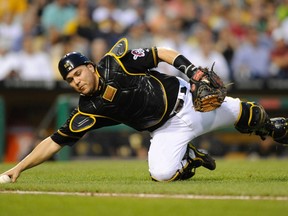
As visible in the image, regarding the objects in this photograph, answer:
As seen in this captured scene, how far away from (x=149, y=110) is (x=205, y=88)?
2.18ft

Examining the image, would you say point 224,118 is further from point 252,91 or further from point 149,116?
point 252,91

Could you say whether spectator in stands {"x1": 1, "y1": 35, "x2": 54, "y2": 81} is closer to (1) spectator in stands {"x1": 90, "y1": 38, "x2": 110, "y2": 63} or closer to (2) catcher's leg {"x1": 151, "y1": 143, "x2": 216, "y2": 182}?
(1) spectator in stands {"x1": 90, "y1": 38, "x2": 110, "y2": 63}

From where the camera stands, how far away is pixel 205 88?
6.65 meters

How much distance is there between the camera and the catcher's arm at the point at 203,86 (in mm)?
6664

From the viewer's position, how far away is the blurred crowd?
14.5 m

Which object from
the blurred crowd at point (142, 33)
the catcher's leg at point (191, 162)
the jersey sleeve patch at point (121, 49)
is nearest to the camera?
the jersey sleeve patch at point (121, 49)

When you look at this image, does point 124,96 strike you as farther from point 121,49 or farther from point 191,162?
point 191,162

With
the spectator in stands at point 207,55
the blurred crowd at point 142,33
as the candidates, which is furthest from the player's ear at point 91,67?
the spectator in stands at point 207,55

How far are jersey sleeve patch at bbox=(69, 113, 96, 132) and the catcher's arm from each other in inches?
37.2

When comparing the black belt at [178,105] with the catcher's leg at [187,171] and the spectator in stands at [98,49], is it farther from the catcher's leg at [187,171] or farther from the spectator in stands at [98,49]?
the spectator in stands at [98,49]

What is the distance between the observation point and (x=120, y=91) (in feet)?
22.6

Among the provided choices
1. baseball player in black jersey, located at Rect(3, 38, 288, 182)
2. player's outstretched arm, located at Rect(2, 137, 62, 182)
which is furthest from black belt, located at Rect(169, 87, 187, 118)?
player's outstretched arm, located at Rect(2, 137, 62, 182)

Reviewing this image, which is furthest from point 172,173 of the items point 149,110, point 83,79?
point 83,79

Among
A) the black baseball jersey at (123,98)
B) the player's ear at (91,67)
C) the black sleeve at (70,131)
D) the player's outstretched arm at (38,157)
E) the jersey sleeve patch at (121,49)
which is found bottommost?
the player's outstretched arm at (38,157)
